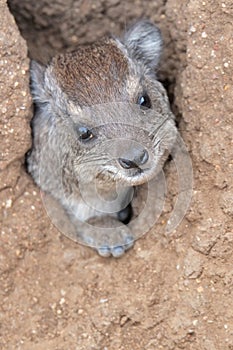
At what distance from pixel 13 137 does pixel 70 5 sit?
64.2 inches

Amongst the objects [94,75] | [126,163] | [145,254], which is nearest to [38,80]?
[94,75]

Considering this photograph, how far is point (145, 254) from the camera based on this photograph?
18.6 ft

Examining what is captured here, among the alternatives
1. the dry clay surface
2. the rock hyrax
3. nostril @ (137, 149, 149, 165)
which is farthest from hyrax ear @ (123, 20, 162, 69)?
nostril @ (137, 149, 149, 165)

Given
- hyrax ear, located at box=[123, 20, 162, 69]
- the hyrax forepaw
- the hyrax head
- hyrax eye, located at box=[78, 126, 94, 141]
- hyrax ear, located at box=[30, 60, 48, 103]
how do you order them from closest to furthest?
1. the hyrax head
2. hyrax eye, located at box=[78, 126, 94, 141]
3. the hyrax forepaw
4. hyrax ear, located at box=[30, 60, 48, 103]
5. hyrax ear, located at box=[123, 20, 162, 69]

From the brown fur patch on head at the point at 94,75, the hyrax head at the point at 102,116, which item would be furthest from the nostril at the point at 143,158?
the brown fur patch on head at the point at 94,75

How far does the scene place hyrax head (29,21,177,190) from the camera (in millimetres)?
5258

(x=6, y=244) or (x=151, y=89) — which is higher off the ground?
(x=151, y=89)

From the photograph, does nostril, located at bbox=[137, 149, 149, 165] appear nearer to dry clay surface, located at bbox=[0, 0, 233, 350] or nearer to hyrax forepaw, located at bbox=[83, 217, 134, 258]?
dry clay surface, located at bbox=[0, 0, 233, 350]

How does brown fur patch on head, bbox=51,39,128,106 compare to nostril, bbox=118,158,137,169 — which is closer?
nostril, bbox=118,158,137,169

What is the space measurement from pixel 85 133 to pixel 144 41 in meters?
1.16

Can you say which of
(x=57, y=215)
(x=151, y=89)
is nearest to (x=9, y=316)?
(x=57, y=215)

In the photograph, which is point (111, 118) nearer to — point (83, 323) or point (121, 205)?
point (121, 205)

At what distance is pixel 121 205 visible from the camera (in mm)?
6180

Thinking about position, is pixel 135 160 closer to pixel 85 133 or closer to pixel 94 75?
pixel 85 133
